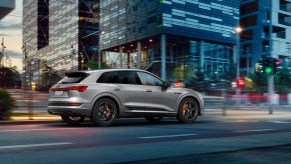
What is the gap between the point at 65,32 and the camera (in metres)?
116

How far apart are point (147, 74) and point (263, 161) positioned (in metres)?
6.69

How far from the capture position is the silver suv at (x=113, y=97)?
34.4 feet

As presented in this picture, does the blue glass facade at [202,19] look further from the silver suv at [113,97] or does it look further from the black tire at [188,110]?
the silver suv at [113,97]

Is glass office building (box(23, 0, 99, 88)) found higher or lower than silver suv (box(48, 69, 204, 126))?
higher

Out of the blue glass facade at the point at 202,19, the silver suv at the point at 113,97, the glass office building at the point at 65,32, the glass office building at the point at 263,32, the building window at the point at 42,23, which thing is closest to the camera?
the silver suv at the point at 113,97

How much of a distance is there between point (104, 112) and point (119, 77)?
3.66 ft

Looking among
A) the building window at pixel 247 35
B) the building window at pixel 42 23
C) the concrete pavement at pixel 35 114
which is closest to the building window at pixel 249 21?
the building window at pixel 247 35

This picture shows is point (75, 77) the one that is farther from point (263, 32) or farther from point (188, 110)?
point (263, 32)

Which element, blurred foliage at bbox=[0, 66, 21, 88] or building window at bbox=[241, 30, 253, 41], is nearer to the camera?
blurred foliage at bbox=[0, 66, 21, 88]

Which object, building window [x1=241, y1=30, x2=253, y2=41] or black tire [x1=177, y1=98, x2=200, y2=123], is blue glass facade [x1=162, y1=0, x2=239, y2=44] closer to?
building window [x1=241, y1=30, x2=253, y2=41]

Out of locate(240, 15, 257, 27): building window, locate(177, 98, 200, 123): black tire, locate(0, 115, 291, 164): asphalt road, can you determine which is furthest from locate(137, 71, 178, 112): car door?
locate(240, 15, 257, 27): building window

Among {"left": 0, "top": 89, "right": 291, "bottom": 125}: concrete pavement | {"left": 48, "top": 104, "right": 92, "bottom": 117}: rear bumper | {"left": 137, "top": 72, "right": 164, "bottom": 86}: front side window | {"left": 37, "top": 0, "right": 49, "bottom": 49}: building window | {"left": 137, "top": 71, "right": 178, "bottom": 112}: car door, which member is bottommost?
{"left": 0, "top": 89, "right": 291, "bottom": 125}: concrete pavement

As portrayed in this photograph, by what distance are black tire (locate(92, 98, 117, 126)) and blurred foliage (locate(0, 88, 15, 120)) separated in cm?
264

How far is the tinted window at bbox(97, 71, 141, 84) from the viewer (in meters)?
11.0
